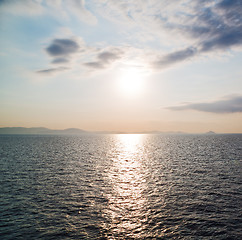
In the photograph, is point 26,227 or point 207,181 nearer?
point 26,227

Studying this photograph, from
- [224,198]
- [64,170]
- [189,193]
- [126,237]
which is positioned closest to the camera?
[126,237]

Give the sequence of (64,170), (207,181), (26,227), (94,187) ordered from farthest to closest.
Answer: (64,170)
(207,181)
(94,187)
(26,227)

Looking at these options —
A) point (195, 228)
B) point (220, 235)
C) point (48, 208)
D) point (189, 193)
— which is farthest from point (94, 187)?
point (220, 235)

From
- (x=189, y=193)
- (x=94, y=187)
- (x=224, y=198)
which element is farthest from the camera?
(x=94, y=187)

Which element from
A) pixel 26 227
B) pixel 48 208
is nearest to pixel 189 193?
pixel 48 208

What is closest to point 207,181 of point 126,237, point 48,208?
point 126,237

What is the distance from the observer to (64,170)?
51.6m

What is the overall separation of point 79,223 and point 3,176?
1169 inches

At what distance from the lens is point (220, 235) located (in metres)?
20.4

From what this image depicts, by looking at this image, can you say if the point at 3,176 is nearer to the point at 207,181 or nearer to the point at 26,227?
the point at 26,227

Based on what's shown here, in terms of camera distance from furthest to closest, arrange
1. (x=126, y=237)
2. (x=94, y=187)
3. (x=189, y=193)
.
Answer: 1. (x=94, y=187)
2. (x=189, y=193)
3. (x=126, y=237)

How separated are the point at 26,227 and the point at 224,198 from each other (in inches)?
1129

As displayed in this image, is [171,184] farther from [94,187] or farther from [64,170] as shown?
[64,170]

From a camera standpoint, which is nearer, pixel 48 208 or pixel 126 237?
pixel 126 237
